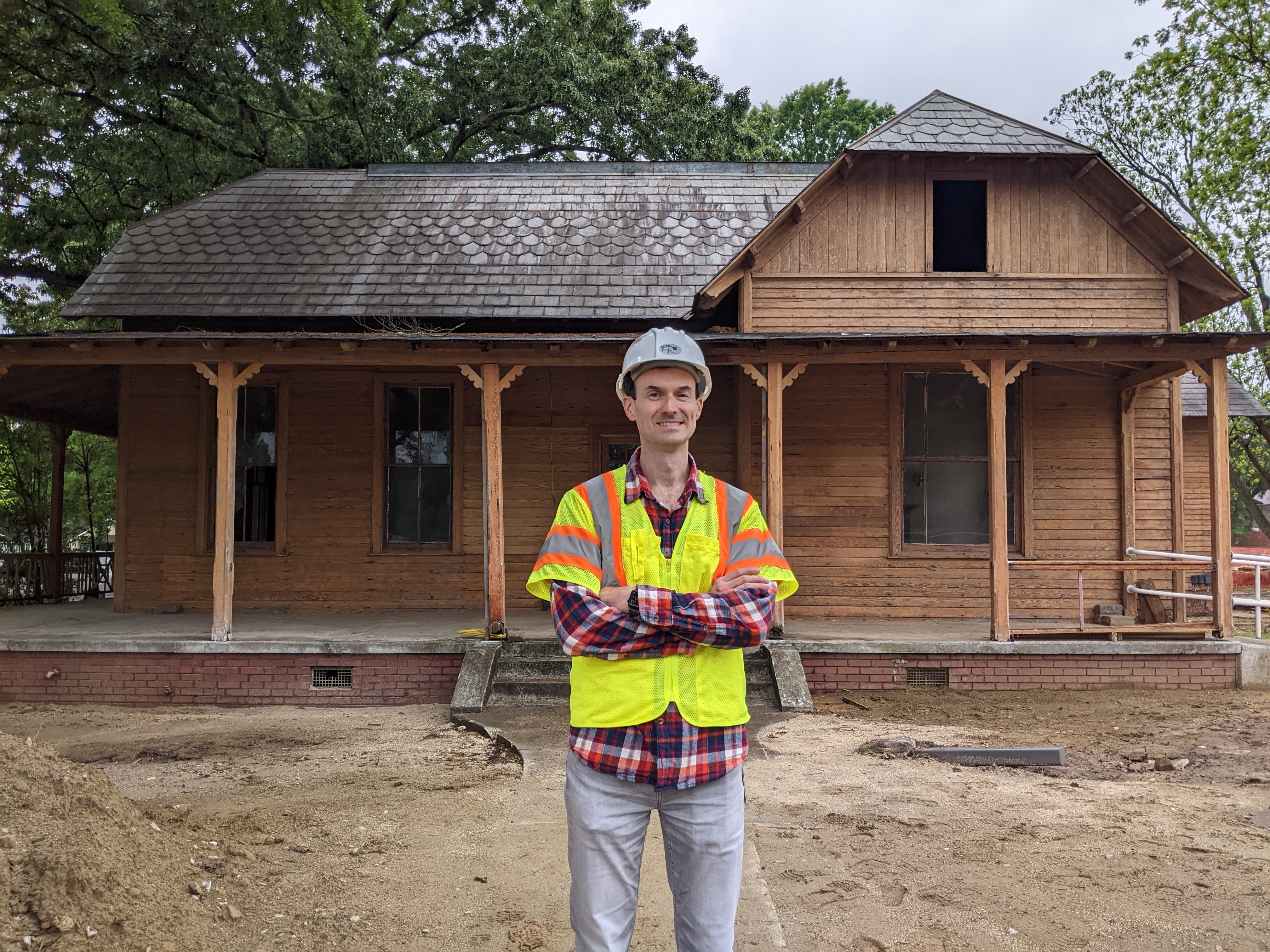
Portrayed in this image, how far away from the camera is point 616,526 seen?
2361mm

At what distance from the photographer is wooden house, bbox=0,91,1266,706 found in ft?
30.6

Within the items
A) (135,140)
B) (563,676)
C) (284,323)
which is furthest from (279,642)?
(135,140)

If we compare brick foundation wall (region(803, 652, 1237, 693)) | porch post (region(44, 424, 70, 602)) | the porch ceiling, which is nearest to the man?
brick foundation wall (region(803, 652, 1237, 693))

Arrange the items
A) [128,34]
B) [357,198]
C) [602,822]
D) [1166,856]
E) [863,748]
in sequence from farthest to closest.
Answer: [128,34], [357,198], [863,748], [1166,856], [602,822]

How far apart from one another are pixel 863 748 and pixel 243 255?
10.1 m

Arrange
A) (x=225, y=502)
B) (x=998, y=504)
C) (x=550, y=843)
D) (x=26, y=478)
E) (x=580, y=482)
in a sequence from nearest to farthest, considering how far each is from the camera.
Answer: (x=550, y=843) → (x=998, y=504) → (x=225, y=502) → (x=580, y=482) → (x=26, y=478)

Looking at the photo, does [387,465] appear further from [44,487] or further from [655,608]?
[44,487]

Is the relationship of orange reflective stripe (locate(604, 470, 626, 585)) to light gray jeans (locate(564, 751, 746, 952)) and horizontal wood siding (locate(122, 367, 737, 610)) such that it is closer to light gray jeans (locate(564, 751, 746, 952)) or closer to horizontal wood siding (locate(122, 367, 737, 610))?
light gray jeans (locate(564, 751, 746, 952))

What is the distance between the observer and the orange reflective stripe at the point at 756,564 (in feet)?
7.83

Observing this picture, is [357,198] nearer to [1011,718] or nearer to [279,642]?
[279,642]

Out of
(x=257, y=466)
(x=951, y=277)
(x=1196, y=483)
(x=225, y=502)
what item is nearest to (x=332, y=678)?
(x=225, y=502)

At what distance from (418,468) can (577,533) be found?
991 cm

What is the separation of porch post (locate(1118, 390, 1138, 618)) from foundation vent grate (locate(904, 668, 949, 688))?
308 centimetres

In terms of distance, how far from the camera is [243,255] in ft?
40.5
